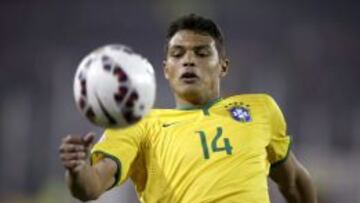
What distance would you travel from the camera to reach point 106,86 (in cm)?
306

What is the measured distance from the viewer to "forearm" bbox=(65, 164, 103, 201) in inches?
121

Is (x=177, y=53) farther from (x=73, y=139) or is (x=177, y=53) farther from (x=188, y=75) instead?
(x=73, y=139)

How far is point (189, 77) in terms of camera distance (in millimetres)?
3957

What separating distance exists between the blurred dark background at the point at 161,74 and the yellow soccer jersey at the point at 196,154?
382 cm

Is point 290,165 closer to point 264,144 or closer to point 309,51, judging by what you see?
point 264,144

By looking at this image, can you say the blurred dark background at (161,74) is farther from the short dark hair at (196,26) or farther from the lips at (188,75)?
the lips at (188,75)

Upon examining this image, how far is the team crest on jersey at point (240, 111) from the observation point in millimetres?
3941

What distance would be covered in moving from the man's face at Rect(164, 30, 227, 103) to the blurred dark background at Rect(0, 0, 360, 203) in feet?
12.3

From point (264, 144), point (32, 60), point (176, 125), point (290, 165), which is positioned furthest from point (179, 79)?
point (32, 60)

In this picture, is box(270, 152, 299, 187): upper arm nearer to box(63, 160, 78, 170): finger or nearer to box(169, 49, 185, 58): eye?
box(169, 49, 185, 58): eye

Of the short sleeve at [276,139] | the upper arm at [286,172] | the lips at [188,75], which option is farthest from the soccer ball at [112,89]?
the upper arm at [286,172]

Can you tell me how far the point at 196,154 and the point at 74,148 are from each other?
3.10 ft

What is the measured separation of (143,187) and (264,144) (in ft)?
2.07

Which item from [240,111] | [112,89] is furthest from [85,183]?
[240,111]
